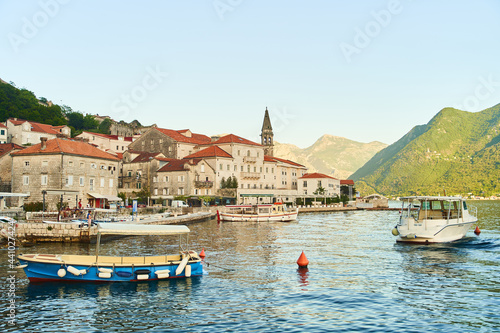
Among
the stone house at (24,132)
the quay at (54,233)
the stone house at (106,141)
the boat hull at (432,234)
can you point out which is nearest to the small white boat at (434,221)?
the boat hull at (432,234)

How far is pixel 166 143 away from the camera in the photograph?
315ft

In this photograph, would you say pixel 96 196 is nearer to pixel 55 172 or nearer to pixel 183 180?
pixel 55 172

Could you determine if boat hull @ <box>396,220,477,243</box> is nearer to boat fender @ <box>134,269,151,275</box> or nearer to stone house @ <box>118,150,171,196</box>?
boat fender @ <box>134,269,151,275</box>

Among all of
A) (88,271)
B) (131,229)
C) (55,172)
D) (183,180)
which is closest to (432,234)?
(131,229)

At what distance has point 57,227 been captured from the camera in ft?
126

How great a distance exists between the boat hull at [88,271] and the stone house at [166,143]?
72563mm

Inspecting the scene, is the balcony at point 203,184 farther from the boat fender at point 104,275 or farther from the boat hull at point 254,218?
the boat fender at point 104,275

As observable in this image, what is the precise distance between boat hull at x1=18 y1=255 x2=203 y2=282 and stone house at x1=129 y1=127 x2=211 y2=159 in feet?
238

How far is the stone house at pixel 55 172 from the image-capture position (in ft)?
191

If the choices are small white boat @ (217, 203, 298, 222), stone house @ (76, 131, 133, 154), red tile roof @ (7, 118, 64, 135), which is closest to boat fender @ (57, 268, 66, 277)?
small white boat @ (217, 203, 298, 222)

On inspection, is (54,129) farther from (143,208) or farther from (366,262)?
(366,262)

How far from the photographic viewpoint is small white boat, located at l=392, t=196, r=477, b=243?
120 ft

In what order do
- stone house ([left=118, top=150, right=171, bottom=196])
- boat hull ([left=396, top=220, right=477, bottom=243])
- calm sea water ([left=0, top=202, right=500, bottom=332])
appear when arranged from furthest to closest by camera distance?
1. stone house ([left=118, top=150, right=171, bottom=196])
2. boat hull ([left=396, top=220, right=477, bottom=243])
3. calm sea water ([left=0, top=202, right=500, bottom=332])

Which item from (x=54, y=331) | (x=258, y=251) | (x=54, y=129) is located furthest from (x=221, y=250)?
(x=54, y=129)
